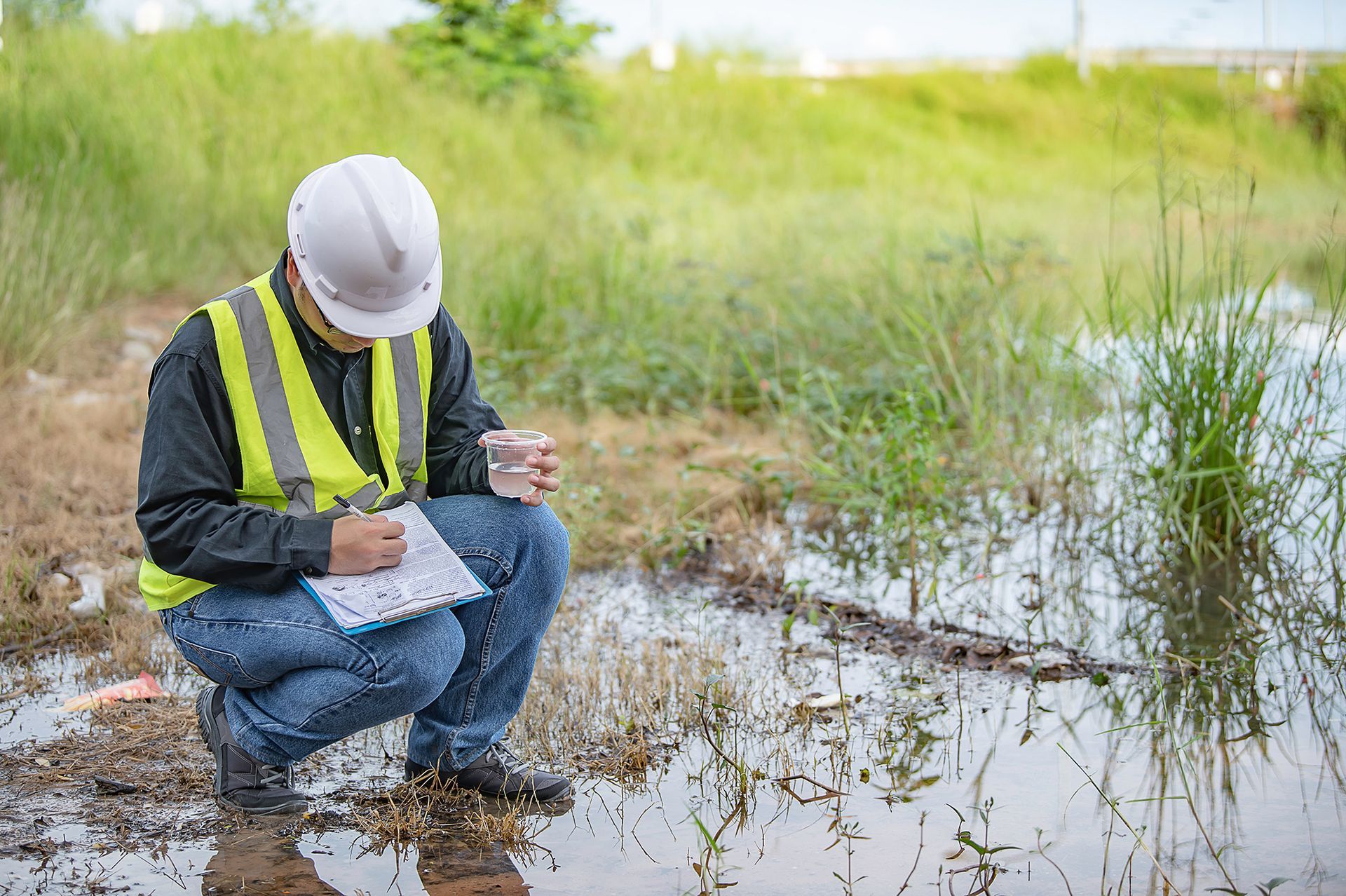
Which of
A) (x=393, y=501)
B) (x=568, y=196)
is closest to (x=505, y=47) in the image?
(x=568, y=196)

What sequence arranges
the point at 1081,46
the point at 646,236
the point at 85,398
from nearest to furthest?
the point at 85,398, the point at 646,236, the point at 1081,46

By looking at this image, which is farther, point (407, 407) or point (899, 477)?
point (899, 477)

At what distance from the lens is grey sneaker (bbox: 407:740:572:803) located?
2.84m

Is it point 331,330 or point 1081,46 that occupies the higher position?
→ point 1081,46

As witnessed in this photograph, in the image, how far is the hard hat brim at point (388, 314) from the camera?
249 cm

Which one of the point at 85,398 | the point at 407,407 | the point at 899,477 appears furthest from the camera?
the point at 85,398

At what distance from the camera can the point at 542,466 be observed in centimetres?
276

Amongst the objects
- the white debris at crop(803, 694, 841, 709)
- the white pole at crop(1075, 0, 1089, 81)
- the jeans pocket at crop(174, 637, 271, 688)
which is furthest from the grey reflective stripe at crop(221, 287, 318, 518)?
the white pole at crop(1075, 0, 1089, 81)

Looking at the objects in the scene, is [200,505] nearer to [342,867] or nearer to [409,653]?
[409,653]

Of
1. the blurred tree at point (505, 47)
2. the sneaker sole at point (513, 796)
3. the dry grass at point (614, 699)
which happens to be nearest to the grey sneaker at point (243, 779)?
the sneaker sole at point (513, 796)

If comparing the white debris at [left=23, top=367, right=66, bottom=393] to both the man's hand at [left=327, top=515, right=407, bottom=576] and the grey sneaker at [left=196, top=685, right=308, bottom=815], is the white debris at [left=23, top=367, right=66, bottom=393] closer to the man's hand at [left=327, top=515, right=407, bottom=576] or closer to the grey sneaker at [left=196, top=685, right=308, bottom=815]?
the grey sneaker at [left=196, top=685, right=308, bottom=815]

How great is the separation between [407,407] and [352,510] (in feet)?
1.07

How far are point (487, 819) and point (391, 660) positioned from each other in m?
0.47

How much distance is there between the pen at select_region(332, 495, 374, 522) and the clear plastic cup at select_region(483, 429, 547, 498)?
0.32 m
